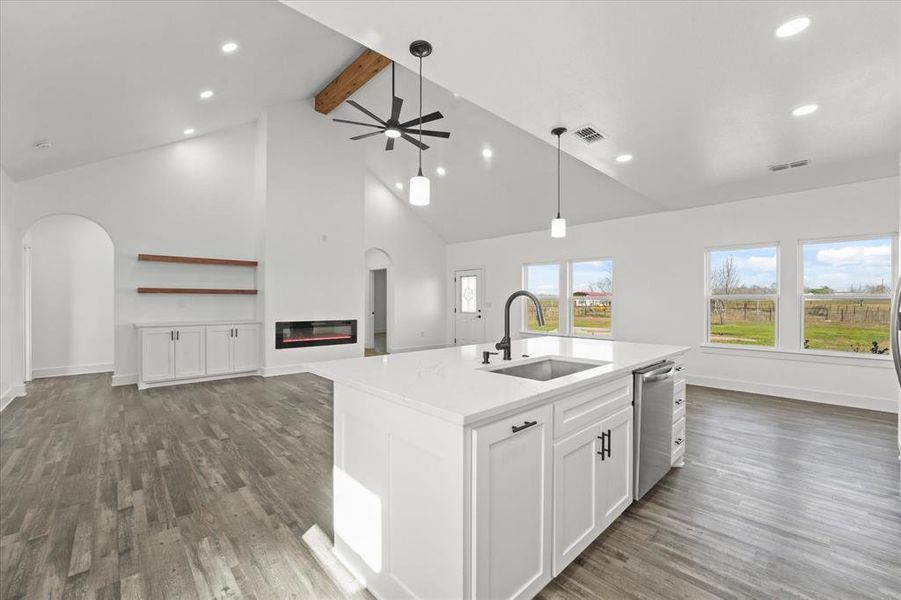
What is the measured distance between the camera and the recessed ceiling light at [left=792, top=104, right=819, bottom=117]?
2.76 meters

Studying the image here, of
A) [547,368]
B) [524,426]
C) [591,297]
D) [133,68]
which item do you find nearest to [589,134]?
[547,368]

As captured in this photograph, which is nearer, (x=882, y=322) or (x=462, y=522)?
(x=462, y=522)

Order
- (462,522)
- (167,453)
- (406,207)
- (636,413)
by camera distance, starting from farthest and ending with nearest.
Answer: (406,207) < (167,453) < (636,413) < (462,522)

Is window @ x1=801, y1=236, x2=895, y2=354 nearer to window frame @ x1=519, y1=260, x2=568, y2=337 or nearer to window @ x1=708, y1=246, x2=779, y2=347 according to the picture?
window @ x1=708, y1=246, x2=779, y2=347

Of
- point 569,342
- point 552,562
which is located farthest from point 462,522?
point 569,342

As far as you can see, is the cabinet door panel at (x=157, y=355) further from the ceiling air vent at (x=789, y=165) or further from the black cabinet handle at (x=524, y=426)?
the ceiling air vent at (x=789, y=165)

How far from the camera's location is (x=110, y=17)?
259 cm

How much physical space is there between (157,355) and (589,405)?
229 inches

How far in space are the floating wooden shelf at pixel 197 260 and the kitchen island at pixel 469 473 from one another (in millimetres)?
5069

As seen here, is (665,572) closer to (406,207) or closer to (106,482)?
(106,482)

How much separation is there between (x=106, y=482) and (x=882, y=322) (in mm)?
7415

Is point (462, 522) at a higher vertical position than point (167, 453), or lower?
higher

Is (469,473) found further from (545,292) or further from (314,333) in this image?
(545,292)

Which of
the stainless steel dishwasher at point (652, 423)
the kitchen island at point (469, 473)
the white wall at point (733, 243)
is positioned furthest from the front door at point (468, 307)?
the kitchen island at point (469, 473)
